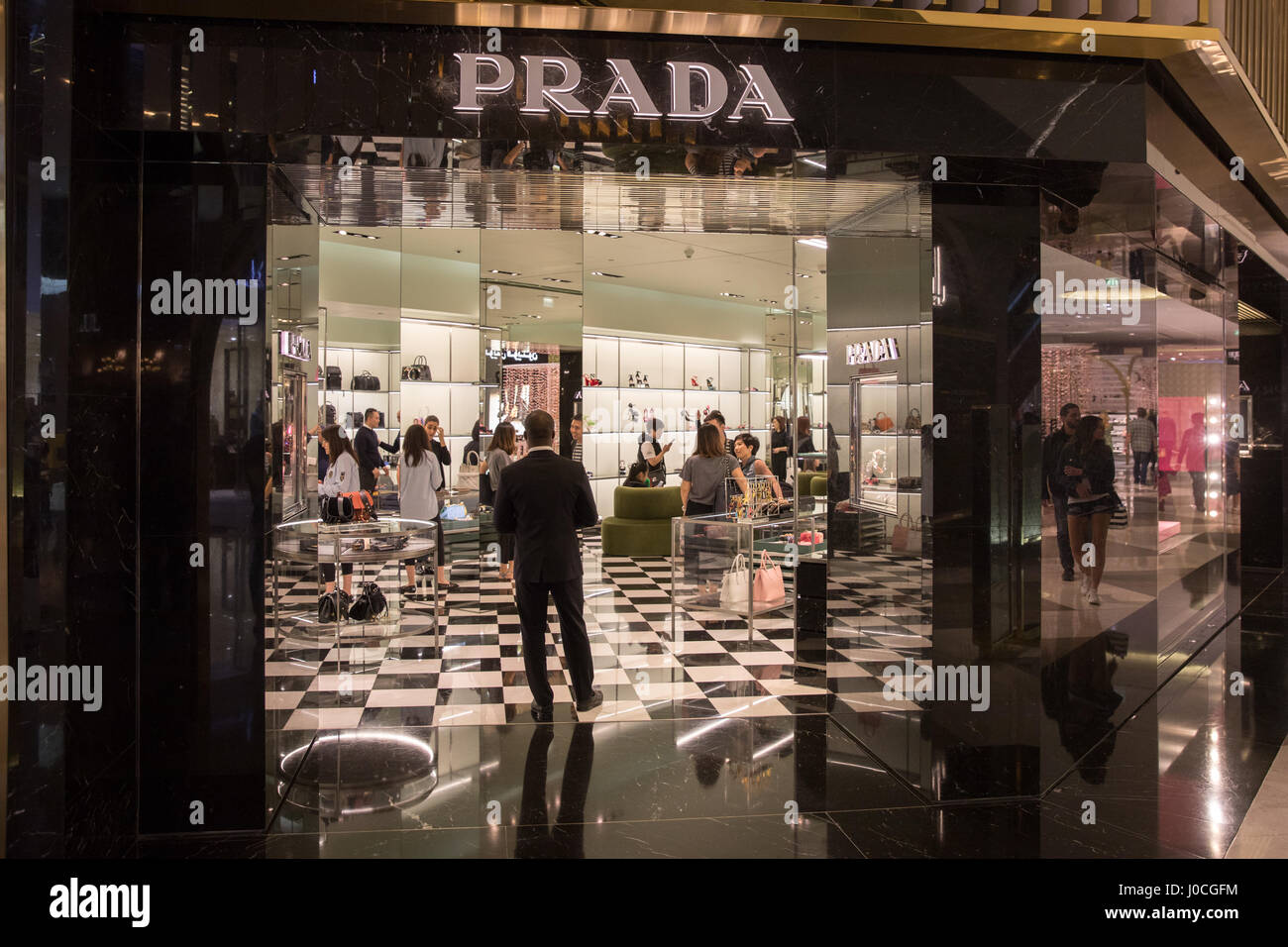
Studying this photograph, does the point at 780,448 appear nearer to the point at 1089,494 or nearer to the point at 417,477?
the point at 417,477

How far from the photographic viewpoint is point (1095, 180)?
3744 millimetres

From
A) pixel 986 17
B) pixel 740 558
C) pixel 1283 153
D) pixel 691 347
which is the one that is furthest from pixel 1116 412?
pixel 691 347

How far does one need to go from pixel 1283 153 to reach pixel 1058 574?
3319mm

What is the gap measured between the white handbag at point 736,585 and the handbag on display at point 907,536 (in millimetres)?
2626

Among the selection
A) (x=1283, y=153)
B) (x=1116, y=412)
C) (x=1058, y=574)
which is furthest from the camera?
(x=1283, y=153)

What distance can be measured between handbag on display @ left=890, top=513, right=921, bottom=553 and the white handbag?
2.63 metres

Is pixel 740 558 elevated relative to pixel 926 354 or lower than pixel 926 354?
lower

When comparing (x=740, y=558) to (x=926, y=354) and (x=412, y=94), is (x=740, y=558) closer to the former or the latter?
(x=926, y=354)

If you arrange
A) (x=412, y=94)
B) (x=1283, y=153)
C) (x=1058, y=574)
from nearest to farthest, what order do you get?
(x=412, y=94) < (x=1058, y=574) < (x=1283, y=153)

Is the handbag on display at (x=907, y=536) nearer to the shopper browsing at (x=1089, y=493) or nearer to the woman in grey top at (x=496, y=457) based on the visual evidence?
the shopper browsing at (x=1089, y=493)

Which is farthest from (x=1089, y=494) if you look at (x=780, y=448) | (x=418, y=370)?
(x=780, y=448)

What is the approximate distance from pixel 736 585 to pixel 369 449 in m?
3.72

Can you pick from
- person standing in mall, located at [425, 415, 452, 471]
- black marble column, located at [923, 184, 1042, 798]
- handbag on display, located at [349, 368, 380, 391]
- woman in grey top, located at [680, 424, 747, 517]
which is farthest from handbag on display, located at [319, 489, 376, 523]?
black marble column, located at [923, 184, 1042, 798]

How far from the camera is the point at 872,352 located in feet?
13.8
